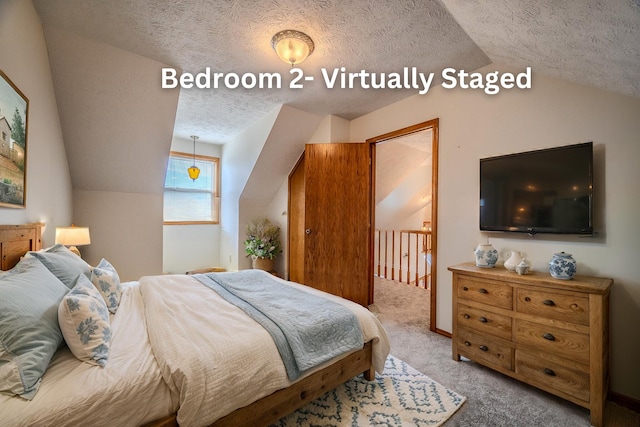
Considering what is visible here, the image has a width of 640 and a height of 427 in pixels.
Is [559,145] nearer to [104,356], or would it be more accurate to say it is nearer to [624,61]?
[624,61]

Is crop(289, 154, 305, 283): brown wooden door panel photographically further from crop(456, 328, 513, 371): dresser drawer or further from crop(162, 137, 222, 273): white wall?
crop(456, 328, 513, 371): dresser drawer

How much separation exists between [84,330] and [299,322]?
3.26 feet

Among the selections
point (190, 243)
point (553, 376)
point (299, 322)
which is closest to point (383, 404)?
point (299, 322)

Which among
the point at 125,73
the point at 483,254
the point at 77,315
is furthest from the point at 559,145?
the point at 125,73

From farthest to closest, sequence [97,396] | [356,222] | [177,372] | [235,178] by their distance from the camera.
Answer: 1. [235,178]
2. [356,222]
3. [177,372]
4. [97,396]

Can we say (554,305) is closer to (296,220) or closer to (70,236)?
(296,220)

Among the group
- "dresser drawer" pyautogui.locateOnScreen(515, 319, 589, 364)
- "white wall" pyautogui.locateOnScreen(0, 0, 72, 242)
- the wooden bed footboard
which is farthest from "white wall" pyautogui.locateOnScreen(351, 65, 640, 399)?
"white wall" pyautogui.locateOnScreen(0, 0, 72, 242)

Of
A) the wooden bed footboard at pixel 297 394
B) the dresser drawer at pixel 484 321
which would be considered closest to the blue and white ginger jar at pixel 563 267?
the dresser drawer at pixel 484 321

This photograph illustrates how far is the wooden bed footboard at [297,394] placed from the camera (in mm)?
1225

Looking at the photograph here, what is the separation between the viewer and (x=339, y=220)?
3.55 meters

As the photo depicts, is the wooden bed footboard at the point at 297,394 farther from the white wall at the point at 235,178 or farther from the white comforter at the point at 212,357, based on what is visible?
the white wall at the point at 235,178

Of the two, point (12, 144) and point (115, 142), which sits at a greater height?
point (115, 142)

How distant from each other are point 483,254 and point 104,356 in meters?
2.47

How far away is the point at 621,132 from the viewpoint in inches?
69.3
